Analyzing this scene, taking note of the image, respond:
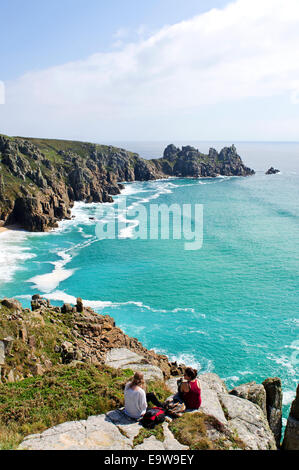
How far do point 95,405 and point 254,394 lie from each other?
370 inches

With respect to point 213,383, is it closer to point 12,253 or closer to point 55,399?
point 55,399

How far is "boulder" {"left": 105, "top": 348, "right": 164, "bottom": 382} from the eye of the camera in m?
Result: 19.4

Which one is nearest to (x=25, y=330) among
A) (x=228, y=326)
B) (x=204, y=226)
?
(x=228, y=326)

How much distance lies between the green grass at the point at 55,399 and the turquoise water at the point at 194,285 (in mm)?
20373

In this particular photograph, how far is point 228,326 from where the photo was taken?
42344mm

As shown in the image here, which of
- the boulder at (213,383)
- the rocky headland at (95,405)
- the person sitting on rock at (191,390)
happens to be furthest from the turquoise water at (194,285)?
the person sitting on rock at (191,390)

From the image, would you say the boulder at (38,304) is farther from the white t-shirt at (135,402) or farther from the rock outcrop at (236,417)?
the white t-shirt at (135,402)

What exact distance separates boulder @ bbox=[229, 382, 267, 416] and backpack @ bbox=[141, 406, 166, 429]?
680cm

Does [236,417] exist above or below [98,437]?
below

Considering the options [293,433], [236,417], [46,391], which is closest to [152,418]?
[236,417]

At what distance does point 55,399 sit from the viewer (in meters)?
15.2

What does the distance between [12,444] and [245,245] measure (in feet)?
222

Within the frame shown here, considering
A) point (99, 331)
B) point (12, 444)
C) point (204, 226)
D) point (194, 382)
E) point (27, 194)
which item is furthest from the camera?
point (27, 194)
